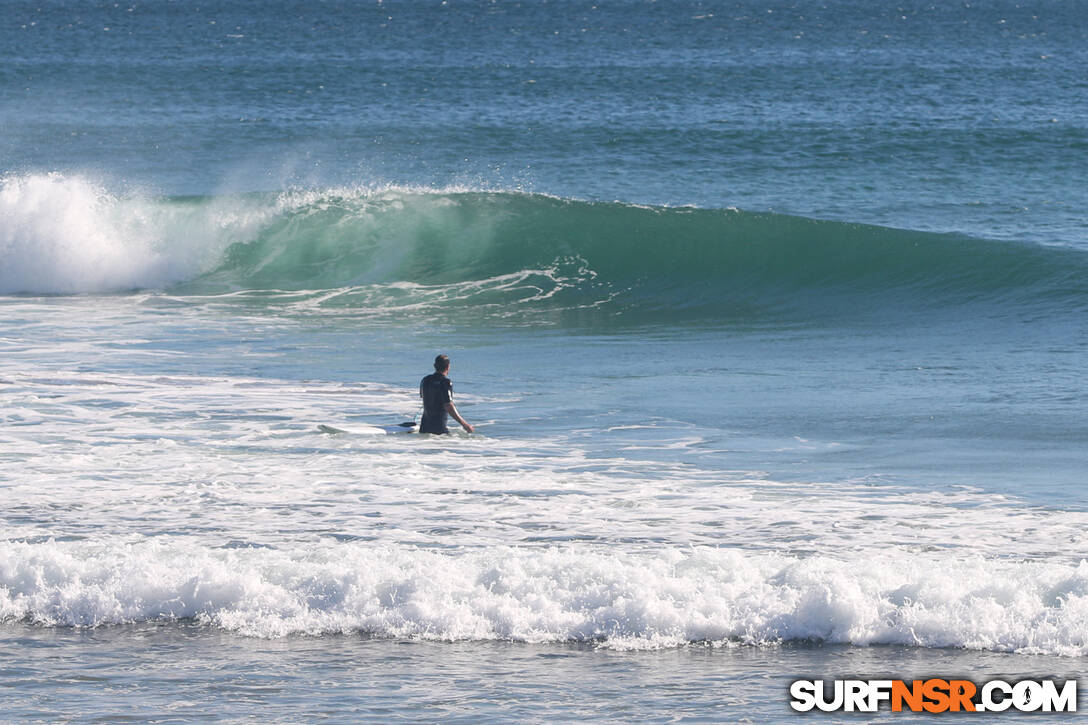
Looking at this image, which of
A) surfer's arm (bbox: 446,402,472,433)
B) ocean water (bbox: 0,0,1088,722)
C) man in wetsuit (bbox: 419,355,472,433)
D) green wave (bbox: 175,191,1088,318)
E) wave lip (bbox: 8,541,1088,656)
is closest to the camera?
ocean water (bbox: 0,0,1088,722)

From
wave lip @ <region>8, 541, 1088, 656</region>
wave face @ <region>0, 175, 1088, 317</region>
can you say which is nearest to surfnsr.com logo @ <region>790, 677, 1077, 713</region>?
wave lip @ <region>8, 541, 1088, 656</region>

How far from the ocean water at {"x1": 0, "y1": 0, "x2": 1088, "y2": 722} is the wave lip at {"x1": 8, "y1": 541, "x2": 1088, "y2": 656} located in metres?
0.02

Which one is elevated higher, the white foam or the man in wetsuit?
the white foam

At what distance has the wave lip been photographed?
6.87 m

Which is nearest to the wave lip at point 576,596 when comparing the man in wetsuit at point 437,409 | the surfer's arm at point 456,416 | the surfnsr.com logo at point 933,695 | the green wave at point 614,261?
the surfnsr.com logo at point 933,695

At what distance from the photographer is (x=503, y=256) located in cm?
2259

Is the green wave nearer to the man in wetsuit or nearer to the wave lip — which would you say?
the man in wetsuit

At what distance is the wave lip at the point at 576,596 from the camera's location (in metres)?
6.87

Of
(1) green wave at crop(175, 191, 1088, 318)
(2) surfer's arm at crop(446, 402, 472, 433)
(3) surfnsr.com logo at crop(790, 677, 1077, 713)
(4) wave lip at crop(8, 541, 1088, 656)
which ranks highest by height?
(1) green wave at crop(175, 191, 1088, 318)

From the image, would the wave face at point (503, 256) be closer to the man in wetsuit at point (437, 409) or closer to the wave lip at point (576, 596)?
the man in wetsuit at point (437, 409)

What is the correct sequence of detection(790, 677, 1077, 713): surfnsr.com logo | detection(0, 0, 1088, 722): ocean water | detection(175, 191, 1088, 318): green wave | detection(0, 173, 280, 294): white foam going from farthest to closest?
detection(0, 173, 280, 294): white foam, detection(175, 191, 1088, 318): green wave, detection(0, 0, 1088, 722): ocean water, detection(790, 677, 1077, 713): surfnsr.com logo

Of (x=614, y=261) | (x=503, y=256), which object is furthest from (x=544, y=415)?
(x=503, y=256)

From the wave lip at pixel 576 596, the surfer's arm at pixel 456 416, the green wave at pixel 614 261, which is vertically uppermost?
the green wave at pixel 614 261

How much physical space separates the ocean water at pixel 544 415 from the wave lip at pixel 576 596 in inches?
0.9
